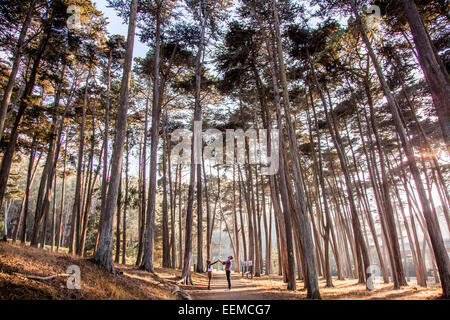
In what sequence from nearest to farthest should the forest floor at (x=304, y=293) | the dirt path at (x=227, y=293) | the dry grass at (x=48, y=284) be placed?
the dry grass at (x=48, y=284)
the forest floor at (x=304, y=293)
the dirt path at (x=227, y=293)

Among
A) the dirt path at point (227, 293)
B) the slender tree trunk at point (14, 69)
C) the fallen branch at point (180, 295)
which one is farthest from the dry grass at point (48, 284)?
the slender tree trunk at point (14, 69)

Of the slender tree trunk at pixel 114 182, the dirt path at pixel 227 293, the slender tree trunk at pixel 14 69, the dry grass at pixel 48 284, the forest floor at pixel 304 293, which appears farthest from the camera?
the slender tree trunk at pixel 14 69

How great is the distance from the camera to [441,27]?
341 inches

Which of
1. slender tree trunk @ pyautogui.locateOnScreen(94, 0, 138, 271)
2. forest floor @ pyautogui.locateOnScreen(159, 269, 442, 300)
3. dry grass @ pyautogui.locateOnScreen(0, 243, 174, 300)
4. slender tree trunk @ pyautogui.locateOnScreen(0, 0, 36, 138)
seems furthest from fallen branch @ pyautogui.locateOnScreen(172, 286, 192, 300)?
slender tree trunk @ pyautogui.locateOnScreen(0, 0, 36, 138)

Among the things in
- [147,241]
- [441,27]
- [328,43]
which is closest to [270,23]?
[328,43]

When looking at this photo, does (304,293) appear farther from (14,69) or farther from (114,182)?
(14,69)

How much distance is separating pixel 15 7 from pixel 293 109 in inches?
568

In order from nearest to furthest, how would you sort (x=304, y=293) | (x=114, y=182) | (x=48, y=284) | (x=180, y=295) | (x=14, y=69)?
(x=48, y=284) < (x=114, y=182) < (x=180, y=295) < (x=304, y=293) < (x=14, y=69)

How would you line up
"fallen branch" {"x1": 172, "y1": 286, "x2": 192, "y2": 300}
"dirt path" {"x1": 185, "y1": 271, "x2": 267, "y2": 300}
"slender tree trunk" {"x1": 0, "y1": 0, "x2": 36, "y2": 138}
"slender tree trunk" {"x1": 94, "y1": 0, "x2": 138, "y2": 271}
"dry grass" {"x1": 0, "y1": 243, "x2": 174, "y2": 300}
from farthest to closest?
"slender tree trunk" {"x1": 0, "y1": 0, "x2": 36, "y2": 138} → "dirt path" {"x1": 185, "y1": 271, "x2": 267, "y2": 300} → "fallen branch" {"x1": 172, "y1": 286, "x2": 192, "y2": 300} → "slender tree trunk" {"x1": 94, "y1": 0, "x2": 138, "y2": 271} → "dry grass" {"x1": 0, "y1": 243, "x2": 174, "y2": 300}

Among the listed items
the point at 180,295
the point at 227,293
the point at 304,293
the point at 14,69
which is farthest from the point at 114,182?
the point at 304,293

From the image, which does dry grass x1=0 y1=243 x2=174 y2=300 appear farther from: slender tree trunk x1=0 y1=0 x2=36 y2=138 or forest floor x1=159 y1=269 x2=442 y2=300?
slender tree trunk x1=0 y1=0 x2=36 y2=138

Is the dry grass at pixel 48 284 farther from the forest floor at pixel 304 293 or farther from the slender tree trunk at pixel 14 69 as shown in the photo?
the slender tree trunk at pixel 14 69
